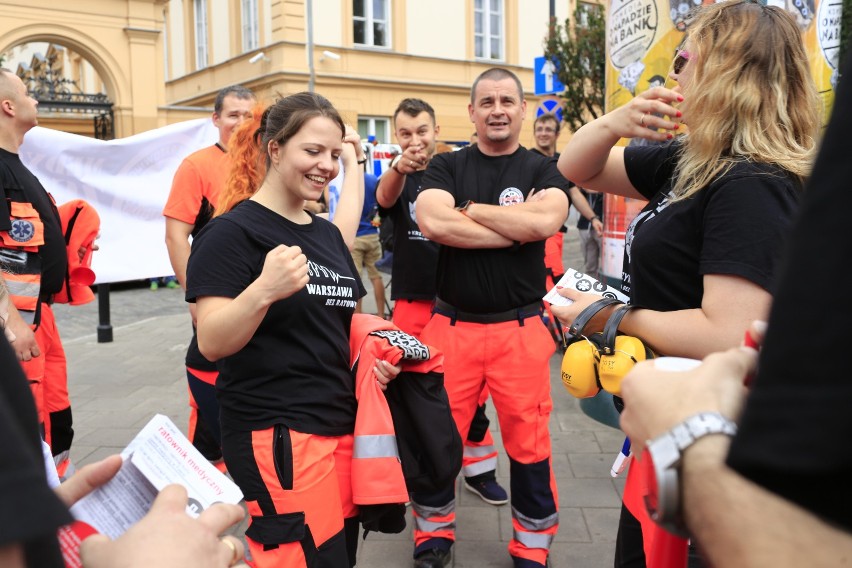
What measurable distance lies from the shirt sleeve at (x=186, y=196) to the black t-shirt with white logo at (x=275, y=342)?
1.55m

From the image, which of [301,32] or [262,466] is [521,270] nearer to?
[262,466]

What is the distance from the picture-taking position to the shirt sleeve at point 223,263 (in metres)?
2.24

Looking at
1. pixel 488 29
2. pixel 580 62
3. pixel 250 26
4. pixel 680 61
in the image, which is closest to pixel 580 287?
pixel 680 61

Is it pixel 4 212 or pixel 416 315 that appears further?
pixel 416 315

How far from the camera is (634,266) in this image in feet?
6.80

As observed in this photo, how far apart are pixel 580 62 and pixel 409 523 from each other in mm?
14165

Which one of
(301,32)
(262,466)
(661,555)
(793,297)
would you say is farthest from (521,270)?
(301,32)

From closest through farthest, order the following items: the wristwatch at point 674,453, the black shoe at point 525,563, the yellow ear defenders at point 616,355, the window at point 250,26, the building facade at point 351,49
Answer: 1. the wristwatch at point 674,453
2. the yellow ear defenders at point 616,355
3. the black shoe at point 525,563
4. the building facade at point 351,49
5. the window at point 250,26

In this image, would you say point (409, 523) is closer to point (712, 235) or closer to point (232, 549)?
point (712, 235)

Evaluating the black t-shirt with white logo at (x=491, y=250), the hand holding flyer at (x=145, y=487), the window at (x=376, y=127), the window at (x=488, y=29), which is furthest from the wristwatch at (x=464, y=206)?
the window at (x=488, y=29)

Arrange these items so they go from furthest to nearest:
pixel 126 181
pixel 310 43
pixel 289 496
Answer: pixel 310 43
pixel 126 181
pixel 289 496

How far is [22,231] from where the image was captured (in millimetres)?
3637

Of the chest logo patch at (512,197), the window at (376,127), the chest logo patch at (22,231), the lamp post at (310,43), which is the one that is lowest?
the chest logo patch at (22,231)

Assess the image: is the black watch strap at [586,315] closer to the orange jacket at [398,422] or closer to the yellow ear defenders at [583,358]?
the yellow ear defenders at [583,358]
